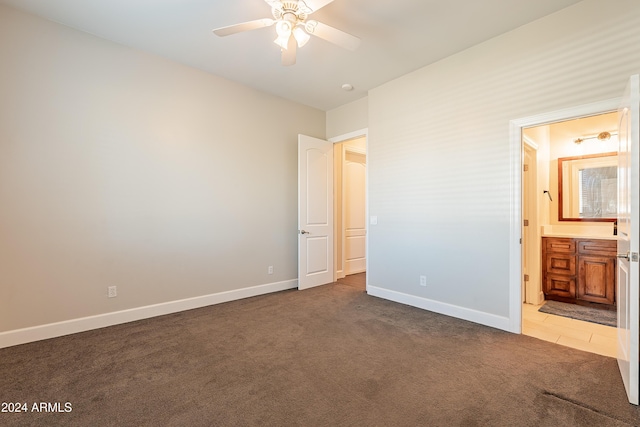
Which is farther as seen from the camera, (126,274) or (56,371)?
(126,274)

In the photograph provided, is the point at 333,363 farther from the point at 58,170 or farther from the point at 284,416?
the point at 58,170

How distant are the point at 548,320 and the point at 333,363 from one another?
2590 mm

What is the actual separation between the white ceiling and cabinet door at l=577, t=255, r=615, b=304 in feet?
9.74

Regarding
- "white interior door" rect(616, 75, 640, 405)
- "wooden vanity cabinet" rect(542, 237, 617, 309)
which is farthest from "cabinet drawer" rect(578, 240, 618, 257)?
"white interior door" rect(616, 75, 640, 405)

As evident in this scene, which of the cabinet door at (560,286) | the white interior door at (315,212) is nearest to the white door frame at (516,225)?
the cabinet door at (560,286)

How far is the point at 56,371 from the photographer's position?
214 cm

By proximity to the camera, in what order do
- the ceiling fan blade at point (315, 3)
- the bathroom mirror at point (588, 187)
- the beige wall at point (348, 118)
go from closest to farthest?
the ceiling fan blade at point (315, 3)
the bathroom mirror at point (588, 187)
the beige wall at point (348, 118)

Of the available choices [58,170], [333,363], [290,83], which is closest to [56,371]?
[58,170]

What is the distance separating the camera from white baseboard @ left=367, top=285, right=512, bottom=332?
294 centimetres

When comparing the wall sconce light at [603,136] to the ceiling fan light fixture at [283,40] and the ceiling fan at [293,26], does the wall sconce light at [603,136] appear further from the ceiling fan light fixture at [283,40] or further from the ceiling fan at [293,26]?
the ceiling fan light fixture at [283,40]

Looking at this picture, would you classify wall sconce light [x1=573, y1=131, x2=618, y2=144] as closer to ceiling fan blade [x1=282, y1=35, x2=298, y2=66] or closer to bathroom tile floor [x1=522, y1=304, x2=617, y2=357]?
bathroom tile floor [x1=522, y1=304, x2=617, y2=357]

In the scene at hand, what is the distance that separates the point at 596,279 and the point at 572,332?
1.28 meters

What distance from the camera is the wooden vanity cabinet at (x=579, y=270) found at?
356 cm

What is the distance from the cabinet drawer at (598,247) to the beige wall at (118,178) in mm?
4159
